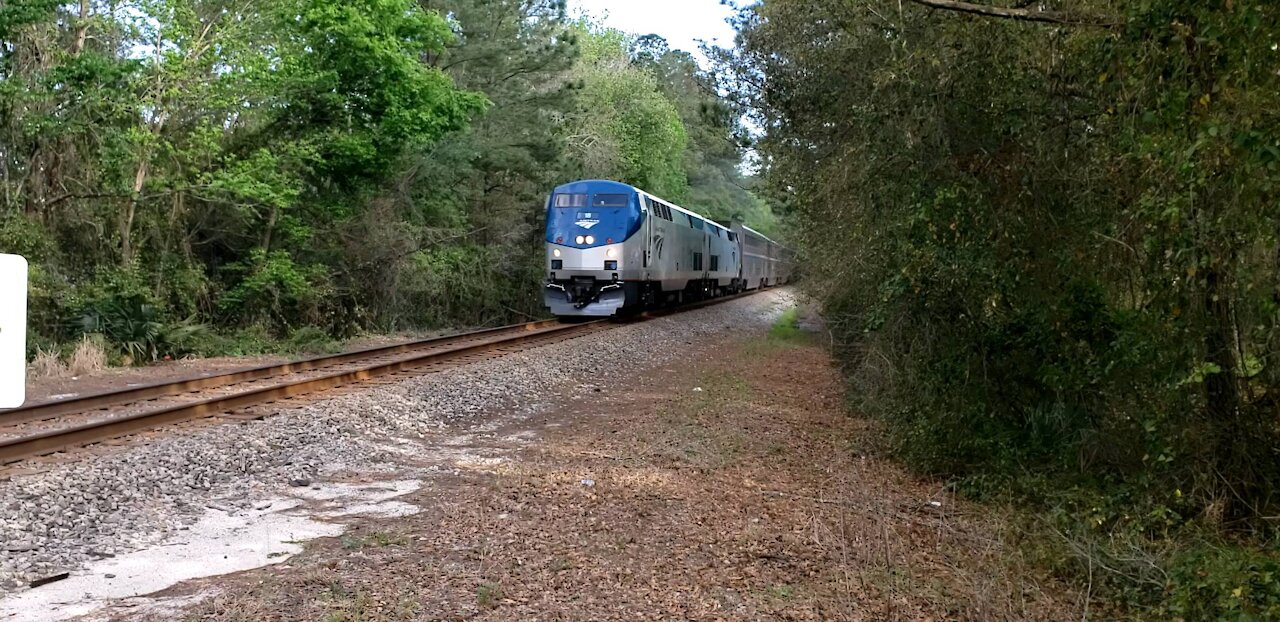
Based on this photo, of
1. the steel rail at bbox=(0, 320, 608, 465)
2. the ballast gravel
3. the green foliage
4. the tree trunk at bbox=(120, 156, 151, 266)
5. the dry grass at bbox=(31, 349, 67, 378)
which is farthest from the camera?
the green foliage


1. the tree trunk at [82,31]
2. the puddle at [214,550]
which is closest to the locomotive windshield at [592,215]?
the tree trunk at [82,31]

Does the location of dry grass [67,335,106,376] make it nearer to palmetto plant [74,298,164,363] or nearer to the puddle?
palmetto plant [74,298,164,363]

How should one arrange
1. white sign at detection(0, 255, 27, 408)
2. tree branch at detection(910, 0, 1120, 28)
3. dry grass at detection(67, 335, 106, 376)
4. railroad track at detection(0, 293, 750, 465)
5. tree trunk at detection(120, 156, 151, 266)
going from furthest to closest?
tree trunk at detection(120, 156, 151, 266) < dry grass at detection(67, 335, 106, 376) < railroad track at detection(0, 293, 750, 465) < tree branch at detection(910, 0, 1120, 28) < white sign at detection(0, 255, 27, 408)

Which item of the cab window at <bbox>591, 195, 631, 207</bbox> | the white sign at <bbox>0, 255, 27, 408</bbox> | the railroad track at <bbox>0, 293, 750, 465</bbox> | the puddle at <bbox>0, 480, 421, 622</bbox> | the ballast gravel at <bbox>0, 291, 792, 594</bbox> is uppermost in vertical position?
the cab window at <bbox>591, 195, 631, 207</bbox>

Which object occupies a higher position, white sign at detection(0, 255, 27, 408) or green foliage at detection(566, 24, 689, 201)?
green foliage at detection(566, 24, 689, 201)

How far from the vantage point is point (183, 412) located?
10.3 m

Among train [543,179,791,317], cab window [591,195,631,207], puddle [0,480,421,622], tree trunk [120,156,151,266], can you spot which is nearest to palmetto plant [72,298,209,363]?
tree trunk [120,156,151,266]

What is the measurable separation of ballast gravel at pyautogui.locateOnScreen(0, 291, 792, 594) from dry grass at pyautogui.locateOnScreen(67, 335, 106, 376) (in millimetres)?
5071

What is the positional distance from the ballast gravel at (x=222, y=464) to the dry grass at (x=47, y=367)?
505 cm

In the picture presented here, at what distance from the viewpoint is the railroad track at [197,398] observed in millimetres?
8938

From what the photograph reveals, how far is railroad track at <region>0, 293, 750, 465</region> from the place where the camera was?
894 cm

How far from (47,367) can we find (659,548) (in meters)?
11.6

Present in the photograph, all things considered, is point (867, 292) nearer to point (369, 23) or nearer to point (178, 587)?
point (178, 587)

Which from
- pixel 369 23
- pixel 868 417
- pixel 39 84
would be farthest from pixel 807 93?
pixel 39 84
